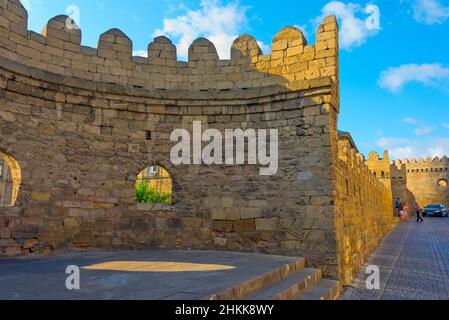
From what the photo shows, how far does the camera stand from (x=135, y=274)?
4285 mm

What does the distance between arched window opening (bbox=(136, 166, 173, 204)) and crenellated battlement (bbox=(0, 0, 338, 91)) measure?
11036mm

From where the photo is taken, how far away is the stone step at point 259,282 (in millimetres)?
3518

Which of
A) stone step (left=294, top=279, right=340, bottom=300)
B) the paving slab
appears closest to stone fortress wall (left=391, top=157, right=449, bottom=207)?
stone step (left=294, top=279, right=340, bottom=300)

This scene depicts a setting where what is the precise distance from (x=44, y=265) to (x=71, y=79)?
11.4ft

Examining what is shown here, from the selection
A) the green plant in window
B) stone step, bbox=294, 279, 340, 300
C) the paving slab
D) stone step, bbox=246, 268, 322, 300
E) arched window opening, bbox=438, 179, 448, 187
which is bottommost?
stone step, bbox=294, 279, 340, 300

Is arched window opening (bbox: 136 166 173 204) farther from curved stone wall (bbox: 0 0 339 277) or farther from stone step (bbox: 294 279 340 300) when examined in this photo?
stone step (bbox: 294 279 340 300)

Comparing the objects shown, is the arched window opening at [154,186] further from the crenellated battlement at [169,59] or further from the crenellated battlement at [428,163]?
the crenellated battlement at [428,163]

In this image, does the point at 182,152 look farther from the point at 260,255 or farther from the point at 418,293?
the point at 418,293

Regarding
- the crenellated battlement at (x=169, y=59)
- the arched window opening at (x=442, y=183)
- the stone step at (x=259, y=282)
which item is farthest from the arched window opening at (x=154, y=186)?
the arched window opening at (x=442, y=183)

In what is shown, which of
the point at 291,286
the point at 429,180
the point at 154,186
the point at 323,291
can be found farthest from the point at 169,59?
the point at 429,180

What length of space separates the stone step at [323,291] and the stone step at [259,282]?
0.37 metres

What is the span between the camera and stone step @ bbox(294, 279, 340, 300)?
4535 mm

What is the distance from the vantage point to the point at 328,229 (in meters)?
5.84

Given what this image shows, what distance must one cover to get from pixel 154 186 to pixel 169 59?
13.6 m
